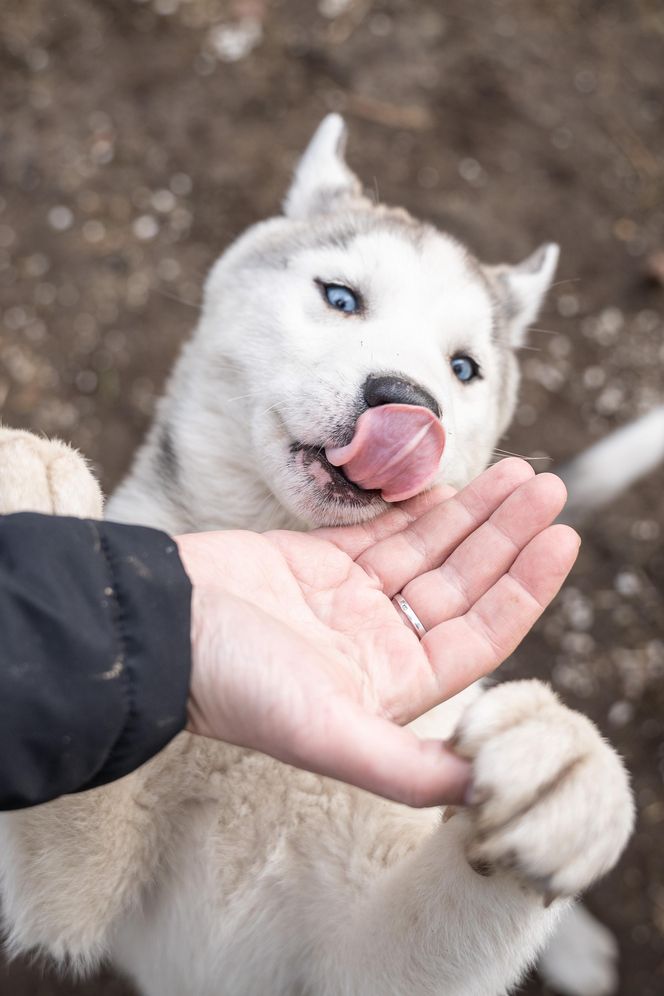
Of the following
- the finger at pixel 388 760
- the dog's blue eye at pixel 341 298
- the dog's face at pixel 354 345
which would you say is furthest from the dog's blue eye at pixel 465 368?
the finger at pixel 388 760

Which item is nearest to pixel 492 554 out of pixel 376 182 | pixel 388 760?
pixel 388 760

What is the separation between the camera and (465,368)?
7.97 ft

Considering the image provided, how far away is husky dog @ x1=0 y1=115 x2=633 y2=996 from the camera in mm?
1428

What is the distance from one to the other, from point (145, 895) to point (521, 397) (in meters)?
2.98

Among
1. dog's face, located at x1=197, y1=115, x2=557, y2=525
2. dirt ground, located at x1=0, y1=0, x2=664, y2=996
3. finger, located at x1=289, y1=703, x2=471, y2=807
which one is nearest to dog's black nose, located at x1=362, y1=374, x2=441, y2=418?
dog's face, located at x1=197, y1=115, x2=557, y2=525

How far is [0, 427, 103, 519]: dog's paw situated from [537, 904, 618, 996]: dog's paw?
2.56 m

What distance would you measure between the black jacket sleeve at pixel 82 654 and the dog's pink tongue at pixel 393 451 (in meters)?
0.55

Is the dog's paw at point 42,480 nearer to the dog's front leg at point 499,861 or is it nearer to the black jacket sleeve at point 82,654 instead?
the black jacket sleeve at point 82,654

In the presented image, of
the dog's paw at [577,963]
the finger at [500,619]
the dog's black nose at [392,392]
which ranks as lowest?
the dog's paw at [577,963]

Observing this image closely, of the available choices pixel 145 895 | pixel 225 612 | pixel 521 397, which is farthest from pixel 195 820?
pixel 521 397

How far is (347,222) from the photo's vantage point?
252 cm

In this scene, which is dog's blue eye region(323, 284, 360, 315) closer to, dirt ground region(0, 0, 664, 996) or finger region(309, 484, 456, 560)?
finger region(309, 484, 456, 560)

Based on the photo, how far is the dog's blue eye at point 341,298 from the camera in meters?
2.28

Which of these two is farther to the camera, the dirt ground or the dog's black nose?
the dirt ground
